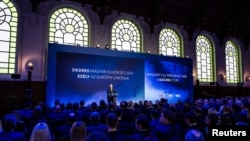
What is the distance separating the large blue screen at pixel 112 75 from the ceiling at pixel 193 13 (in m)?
2.95

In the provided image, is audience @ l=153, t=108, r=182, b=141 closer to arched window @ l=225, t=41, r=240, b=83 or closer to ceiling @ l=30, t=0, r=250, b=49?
ceiling @ l=30, t=0, r=250, b=49

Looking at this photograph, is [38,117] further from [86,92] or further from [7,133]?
[86,92]

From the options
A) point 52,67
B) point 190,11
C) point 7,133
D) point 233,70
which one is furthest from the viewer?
point 233,70

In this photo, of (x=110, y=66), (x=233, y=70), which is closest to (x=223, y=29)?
(x=233, y=70)

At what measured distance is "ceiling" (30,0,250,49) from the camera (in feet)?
50.8

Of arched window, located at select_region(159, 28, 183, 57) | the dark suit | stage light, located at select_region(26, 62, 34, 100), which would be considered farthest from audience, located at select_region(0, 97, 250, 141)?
arched window, located at select_region(159, 28, 183, 57)

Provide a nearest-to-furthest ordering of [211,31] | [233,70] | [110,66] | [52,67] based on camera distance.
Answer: [52,67] < [110,66] < [211,31] < [233,70]

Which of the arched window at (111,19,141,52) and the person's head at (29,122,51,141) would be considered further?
the arched window at (111,19,141,52)

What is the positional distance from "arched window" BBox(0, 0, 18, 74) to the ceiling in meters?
1.22

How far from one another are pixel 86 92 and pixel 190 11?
10.9 m

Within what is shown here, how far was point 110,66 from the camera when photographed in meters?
13.4

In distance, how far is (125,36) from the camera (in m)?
15.9

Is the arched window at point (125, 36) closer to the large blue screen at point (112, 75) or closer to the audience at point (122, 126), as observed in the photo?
the large blue screen at point (112, 75)

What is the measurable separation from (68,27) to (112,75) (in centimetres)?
391
